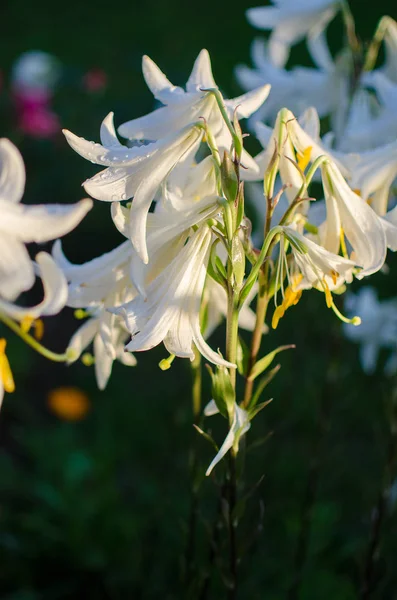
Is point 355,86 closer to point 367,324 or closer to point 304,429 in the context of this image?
point 367,324

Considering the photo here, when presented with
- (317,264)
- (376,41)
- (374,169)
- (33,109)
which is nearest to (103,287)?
(317,264)

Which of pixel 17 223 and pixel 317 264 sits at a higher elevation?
pixel 17 223

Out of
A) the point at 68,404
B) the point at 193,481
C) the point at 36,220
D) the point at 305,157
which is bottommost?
the point at 68,404

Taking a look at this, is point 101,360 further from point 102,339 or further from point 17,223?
point 17,223

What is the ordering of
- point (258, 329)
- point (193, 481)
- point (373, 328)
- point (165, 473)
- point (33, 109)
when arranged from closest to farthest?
1. point (258, 329)
2. point (193, 481)
3. point (165, 473)
4. point (373, 328)
5. point (33, 109)

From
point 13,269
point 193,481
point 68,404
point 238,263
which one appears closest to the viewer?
point 13,269

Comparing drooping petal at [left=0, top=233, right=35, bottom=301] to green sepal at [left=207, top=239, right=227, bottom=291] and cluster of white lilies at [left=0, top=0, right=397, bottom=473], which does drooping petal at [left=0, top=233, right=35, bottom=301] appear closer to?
cluster of white lilies at [left=0, top=0, right=397, bottom=473]

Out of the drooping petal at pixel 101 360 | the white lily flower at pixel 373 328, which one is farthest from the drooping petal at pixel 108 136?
the white lily flower at pixel 373 328
